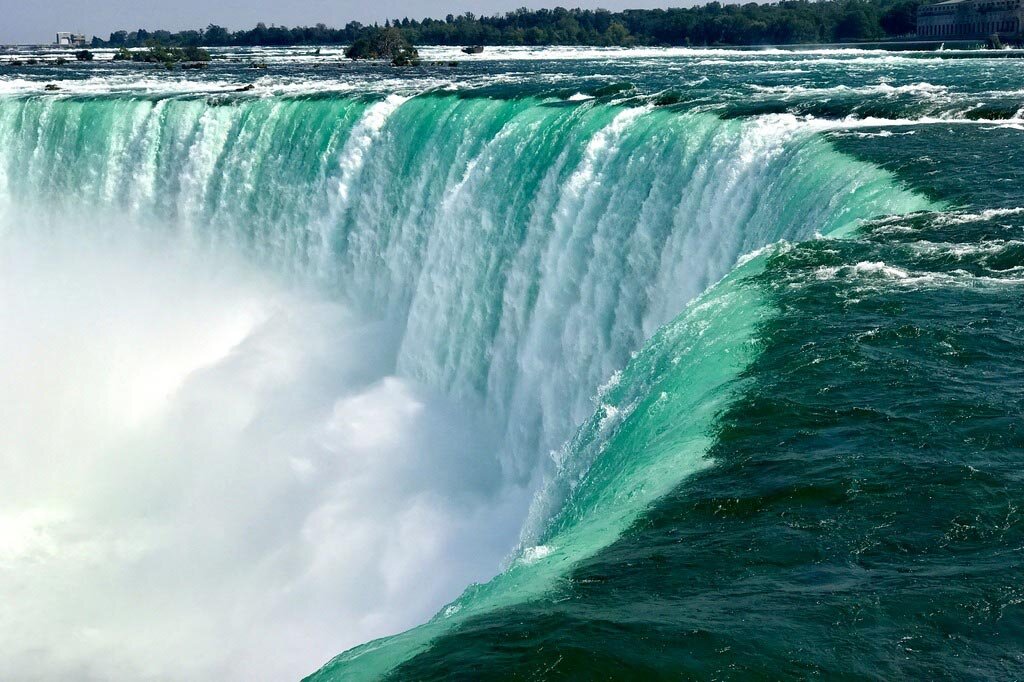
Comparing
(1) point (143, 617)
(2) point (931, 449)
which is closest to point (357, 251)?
(1) point (143, 617)

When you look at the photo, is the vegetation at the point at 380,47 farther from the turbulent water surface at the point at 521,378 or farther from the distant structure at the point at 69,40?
the distant structure at the point at 69,40

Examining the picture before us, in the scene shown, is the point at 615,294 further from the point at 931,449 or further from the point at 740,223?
the point at 931,449

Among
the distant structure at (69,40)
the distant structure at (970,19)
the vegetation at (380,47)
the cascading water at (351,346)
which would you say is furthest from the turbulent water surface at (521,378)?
the distant structure at (69,40)

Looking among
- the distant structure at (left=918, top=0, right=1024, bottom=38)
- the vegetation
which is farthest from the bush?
the distant structure at (left=918, top=0, right=1024, bottom=38)

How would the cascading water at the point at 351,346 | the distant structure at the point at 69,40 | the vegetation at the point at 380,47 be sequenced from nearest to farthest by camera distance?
1. the cascading water at the point at 351,346
2. the vegetation at the point at 380,47
3. the distant structure at the point at 69,40

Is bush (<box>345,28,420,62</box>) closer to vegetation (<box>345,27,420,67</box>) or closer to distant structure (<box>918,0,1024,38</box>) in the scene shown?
vegetation (<box>345,27,420,67</box>)

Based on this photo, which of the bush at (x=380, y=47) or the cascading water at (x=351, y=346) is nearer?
the cascading water at (x=351, y=346)

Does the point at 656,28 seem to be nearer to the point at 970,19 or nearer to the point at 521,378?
the point at 970,19
